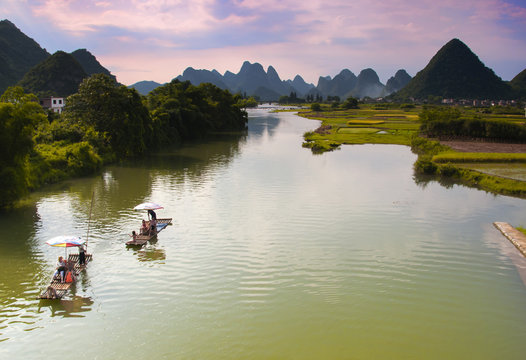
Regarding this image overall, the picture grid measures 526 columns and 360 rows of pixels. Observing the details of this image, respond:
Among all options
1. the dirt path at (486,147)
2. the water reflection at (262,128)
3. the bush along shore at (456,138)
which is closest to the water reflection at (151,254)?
the bush along shore at (456,138)

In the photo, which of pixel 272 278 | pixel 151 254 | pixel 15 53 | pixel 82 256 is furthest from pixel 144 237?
pixel 15 53

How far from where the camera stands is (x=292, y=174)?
121 ft

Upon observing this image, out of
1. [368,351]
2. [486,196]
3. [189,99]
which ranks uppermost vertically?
[189,99]

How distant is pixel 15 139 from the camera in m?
23.0

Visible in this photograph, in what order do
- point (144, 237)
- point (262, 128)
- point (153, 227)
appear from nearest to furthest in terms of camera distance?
point (144, 237)
point (153, 227)
point (262, 128)

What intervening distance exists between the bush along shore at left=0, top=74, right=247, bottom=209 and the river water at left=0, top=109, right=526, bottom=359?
3194 mm

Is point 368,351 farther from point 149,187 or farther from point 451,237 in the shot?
point 149,187

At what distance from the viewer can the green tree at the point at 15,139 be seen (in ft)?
74.2

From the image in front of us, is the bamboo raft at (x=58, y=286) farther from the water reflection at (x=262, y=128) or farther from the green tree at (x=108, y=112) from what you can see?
the water reflection at (x=262, y=128)

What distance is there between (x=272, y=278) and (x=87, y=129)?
36.0 meters

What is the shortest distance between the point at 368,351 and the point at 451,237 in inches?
465

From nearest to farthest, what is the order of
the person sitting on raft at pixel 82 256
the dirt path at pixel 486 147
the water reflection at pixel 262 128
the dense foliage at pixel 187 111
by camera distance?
the person sitting on raft at pixel 82 256
the dirt path at pixel 486 147
the dense foliage at pixel 187 111
the water reflection at pixel 262 128

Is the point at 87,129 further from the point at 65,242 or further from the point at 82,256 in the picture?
the point at 65,242

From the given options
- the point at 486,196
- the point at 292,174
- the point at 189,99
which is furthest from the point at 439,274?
the point at 189,99
